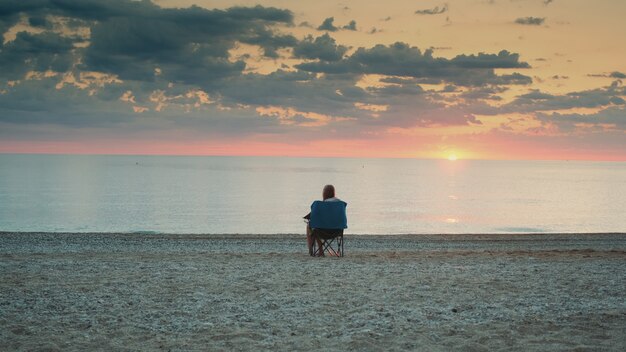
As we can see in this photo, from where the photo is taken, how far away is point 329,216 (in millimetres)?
15031

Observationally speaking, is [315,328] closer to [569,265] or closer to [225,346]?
[225,346]

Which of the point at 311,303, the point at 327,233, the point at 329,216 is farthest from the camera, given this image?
the point at 327,233

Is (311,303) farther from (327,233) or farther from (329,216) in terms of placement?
(327,233)

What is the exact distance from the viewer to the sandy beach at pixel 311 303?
726cm

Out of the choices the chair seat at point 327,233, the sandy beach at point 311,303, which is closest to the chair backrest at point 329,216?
the chair seat at point 327,233

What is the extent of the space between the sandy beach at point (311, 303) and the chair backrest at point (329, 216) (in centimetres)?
100

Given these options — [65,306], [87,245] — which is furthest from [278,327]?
[87,245]

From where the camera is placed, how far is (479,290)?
10.2m

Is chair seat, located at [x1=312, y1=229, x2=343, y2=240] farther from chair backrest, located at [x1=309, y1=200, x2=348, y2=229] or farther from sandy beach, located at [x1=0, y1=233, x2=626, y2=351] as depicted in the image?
sandy beach, located at [x1=0, y1=233, x2=626, y2=351]

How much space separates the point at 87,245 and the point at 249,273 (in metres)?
14.2

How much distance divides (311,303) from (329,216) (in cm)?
601

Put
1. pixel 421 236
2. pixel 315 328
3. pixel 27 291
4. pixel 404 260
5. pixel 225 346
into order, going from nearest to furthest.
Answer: pixel 225 346 → pixel 315 328 → pixel 27 291 → pixel 404 260 → pixel 421 236

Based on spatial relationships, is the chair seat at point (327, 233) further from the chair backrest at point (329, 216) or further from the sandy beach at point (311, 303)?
the sandy beach at point (311, 303)

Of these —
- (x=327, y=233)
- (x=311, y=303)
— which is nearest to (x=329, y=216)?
(x=327, y=233)
